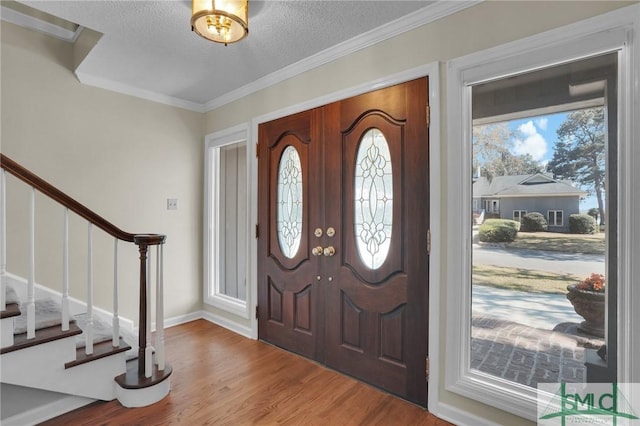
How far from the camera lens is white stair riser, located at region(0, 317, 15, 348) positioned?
5.39 feet

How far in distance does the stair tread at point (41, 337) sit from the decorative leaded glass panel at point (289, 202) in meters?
1.57

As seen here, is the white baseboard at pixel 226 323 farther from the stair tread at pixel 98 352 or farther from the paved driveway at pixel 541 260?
the paved driveway at pixel 541 260

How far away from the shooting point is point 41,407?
6.23 feet

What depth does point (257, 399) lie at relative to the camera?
2072 millimetres

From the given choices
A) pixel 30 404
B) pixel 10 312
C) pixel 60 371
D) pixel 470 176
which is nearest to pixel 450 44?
pixel 470 176

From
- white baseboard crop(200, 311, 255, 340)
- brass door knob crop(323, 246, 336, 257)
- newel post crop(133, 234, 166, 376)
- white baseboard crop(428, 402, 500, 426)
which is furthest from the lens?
white baseboard crop(200, 311, 255, 340)

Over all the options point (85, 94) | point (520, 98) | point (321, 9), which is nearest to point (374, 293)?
point (520, 98)

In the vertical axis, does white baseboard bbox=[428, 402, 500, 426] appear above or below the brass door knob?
below

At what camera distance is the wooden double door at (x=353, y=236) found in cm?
200

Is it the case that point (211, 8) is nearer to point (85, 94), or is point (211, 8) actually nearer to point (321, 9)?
point (321, 9)

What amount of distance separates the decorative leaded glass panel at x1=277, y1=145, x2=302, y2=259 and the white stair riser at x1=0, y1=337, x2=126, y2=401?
1458 mm

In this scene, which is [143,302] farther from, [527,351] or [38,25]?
[38,25]

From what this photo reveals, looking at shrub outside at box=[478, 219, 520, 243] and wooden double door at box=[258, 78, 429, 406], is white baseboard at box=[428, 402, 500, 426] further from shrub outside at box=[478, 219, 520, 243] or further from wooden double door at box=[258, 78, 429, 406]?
shrub outside at box=[478, 219, 520, 243]

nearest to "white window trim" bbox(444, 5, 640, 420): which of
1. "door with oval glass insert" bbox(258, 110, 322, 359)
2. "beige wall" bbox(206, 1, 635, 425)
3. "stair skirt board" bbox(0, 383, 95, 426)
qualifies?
"beige wall" bbox(206, 1, 635, 425)
